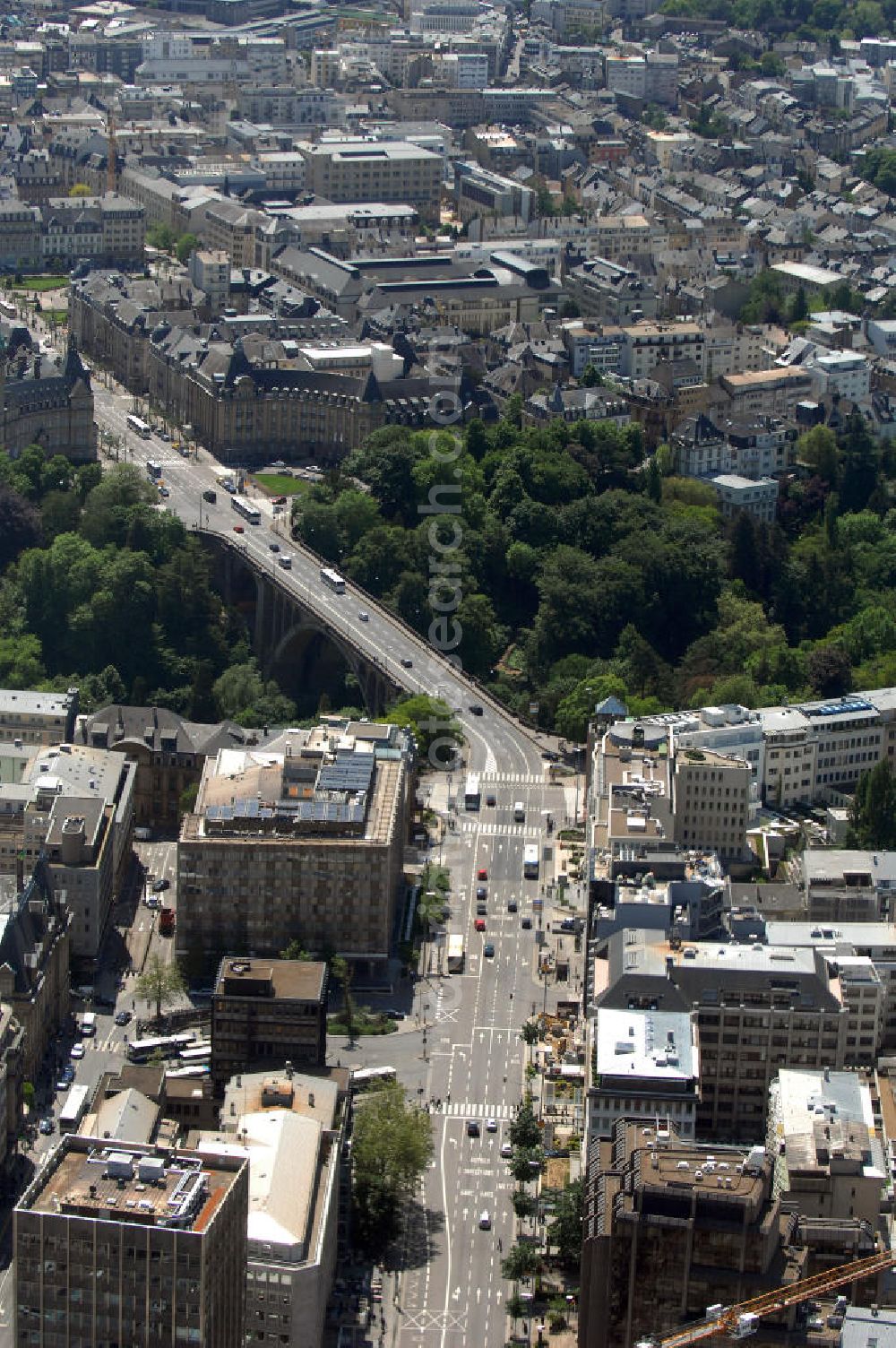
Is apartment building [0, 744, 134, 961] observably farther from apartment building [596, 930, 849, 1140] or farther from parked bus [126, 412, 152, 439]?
parked bus [126, 412, 152, 439]

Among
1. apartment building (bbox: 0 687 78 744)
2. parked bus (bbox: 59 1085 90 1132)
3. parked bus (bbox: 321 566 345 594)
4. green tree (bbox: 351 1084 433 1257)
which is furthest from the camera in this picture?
parked bus (bbox: 321 566 345 594)

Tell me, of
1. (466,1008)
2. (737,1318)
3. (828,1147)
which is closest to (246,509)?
(466,1008)

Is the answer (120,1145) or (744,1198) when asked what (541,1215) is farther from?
(120,1145)

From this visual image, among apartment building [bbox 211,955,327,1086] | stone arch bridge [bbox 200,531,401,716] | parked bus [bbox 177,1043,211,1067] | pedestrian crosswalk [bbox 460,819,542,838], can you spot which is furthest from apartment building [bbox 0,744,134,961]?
stone arch bridge [bbox 200,531,401,716]

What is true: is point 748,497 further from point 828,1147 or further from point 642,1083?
point 828,1147

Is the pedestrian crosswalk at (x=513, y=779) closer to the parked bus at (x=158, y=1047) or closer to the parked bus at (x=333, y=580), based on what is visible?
the parked bus at (x=333, y=580)

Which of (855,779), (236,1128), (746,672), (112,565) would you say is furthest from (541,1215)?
(112,565)

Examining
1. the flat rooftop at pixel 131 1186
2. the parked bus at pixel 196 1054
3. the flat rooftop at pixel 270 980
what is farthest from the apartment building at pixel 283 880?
the flat rooftop at pixel 131 1186
